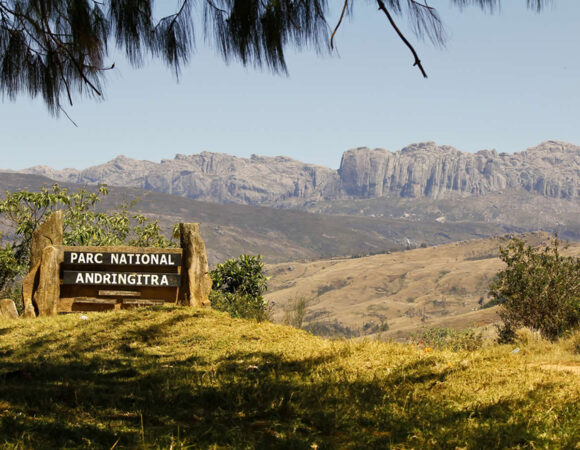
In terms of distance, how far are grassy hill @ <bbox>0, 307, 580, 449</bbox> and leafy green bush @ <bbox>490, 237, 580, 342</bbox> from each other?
6990mm

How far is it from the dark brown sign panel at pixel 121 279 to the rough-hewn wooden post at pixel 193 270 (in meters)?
0.30

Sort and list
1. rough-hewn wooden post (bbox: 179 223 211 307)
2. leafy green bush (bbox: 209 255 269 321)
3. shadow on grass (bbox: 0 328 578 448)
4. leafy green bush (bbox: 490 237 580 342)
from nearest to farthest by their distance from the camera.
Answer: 1. shadow on grass (bbox: 0 328 578 448)
2. rough-hewn wooden post (bbox: 179 223 211 307)
3. leafy green bush (bbox: 490 237 580 342)
4. leafy green bush (bbox: 209 255 269 321)

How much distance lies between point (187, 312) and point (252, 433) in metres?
6.47

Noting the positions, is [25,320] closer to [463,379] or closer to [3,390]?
[3,390]

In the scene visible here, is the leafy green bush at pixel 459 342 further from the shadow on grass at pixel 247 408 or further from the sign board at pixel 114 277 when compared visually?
the sign board at pixel 114 277

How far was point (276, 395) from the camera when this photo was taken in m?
5.51

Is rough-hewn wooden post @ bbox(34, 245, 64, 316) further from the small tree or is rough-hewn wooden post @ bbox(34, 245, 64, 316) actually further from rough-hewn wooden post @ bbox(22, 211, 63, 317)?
the small tree

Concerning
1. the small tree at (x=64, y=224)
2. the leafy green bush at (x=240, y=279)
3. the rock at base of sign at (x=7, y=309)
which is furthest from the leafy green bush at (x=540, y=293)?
the small tree at (x=64, y=224)

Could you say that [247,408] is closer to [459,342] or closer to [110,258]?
[459,342]

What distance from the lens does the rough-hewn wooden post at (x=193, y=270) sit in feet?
41.3

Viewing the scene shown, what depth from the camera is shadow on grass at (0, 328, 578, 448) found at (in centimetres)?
435

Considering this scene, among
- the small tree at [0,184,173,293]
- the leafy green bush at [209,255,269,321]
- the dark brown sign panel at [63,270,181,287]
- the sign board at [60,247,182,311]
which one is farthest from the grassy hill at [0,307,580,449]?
the leafy green bush at [209,255,269,321]

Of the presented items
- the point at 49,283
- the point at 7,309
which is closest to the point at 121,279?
the point at 49,283

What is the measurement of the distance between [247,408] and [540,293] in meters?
13.2
